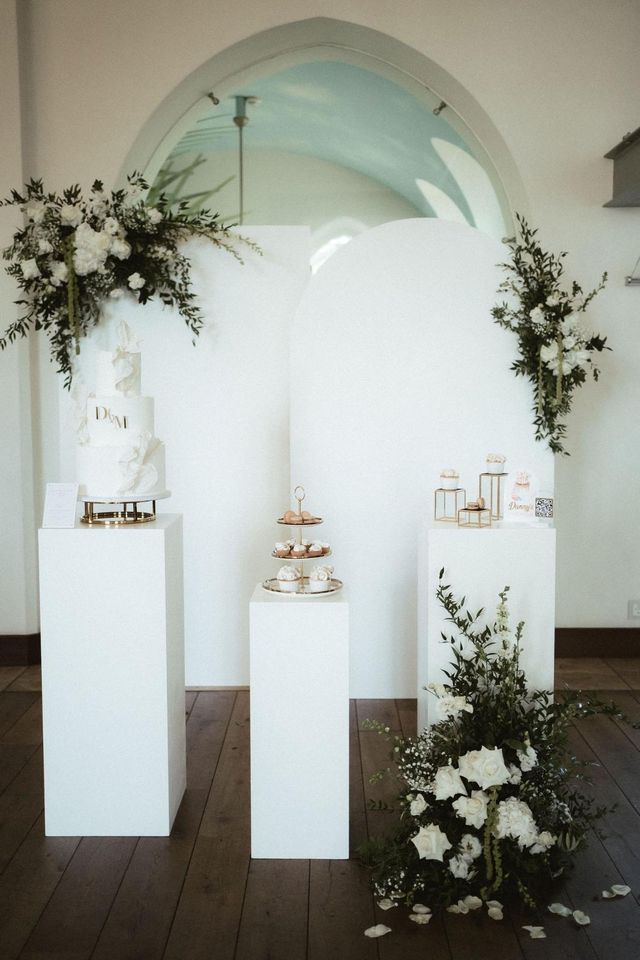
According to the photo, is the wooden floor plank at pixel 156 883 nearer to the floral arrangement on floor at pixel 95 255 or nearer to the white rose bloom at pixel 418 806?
the white rose bloom at pixel 418 806

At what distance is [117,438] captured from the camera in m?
2.86

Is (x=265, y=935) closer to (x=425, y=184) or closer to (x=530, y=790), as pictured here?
(x=530, y=790)

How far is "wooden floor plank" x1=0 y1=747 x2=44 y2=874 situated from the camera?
2.75m

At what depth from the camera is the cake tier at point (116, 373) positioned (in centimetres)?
287

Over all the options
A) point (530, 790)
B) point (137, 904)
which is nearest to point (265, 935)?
point (137, 904)

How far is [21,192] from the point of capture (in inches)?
176

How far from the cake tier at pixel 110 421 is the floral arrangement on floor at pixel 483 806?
1.11m

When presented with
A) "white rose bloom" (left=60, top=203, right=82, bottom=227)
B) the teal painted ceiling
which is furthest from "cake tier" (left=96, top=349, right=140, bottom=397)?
the teal painted ceiling

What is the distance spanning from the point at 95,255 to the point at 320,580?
1.89 m

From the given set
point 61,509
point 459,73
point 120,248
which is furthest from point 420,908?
point 459,73

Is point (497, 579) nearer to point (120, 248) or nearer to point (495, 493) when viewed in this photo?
point (495, 493)

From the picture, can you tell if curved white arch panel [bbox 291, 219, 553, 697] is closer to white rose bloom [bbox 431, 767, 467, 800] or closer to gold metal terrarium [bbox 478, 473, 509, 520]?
gold metal terrarium [bbox 478, 473, 509, 520]

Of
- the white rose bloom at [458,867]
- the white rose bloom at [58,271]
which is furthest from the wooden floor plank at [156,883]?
the white rose bloom at [58,271]

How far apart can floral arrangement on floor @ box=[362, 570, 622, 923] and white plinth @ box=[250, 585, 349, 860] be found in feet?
0.52
